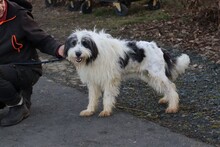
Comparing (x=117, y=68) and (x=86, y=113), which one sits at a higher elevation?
(x=117, y=68)

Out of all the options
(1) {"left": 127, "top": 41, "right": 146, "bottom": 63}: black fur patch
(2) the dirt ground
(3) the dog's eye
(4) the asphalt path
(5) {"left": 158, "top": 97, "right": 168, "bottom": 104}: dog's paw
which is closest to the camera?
(4) the asphalt path

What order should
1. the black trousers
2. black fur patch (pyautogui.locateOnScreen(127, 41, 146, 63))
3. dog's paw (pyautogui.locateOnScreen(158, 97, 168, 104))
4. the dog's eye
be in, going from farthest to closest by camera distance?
1. dog's paw (pyautogui.locateOnScreen(158, 97, 168, 104))
2. black fur patch (pyautogui.locateOnScreen(127, 41, 146, 63))
3. the black trousers
4. the dog's eye

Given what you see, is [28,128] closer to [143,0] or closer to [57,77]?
[57,77]

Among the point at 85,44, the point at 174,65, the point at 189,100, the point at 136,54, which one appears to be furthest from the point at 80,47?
the point at 189,100

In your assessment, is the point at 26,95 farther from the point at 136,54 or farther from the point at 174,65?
the point at 174,65

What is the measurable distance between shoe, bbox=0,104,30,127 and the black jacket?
0.56 metres

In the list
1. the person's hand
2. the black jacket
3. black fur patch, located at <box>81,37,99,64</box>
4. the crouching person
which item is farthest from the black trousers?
black fur patch, located at <box>81,37,99,64</box>

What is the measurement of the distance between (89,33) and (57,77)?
7.84 feet

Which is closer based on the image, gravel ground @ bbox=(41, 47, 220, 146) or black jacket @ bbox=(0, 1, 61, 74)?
gravel ground @ bbox=(41, 47, 220, 146)

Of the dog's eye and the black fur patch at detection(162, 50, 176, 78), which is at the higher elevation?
the dog's eye

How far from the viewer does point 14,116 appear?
5375mm

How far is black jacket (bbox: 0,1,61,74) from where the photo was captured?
5383mm

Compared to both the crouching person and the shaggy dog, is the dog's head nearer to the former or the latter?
the shaggy dog

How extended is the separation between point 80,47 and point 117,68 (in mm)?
644
